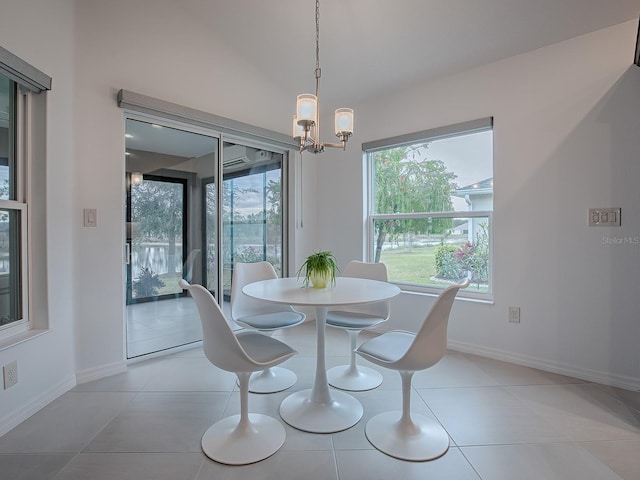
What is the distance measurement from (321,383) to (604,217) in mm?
2235

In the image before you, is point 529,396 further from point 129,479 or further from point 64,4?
point 64,4

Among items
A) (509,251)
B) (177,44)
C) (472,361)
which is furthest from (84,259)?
(509,251)

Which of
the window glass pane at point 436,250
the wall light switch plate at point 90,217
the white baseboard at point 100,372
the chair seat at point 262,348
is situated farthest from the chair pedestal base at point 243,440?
the window glass pane at point 436,250

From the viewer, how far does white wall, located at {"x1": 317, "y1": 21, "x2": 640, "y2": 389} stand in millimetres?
2287

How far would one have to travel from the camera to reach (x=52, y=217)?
7.16ft

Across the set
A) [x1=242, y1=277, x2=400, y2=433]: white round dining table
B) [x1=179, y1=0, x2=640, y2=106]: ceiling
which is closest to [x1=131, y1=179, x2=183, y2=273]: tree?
[x1=242, y1=277, x2=400, y2=433]: white round dining table

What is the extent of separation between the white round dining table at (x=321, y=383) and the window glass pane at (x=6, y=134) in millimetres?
1577

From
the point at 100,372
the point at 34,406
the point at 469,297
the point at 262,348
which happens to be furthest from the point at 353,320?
the point at 34,406

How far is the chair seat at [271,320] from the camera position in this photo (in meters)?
2.35

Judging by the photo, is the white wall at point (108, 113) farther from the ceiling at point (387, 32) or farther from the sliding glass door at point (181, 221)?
the ceiling at point (387, 32)

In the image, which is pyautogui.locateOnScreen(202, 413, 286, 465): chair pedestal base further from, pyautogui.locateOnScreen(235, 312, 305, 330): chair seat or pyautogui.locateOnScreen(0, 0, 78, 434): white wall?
pyautogui.locateOnScreen(0, 0, 78, 434): white wall

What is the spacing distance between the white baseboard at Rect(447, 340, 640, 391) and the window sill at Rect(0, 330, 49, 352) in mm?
3125

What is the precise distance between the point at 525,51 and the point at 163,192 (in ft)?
10.4

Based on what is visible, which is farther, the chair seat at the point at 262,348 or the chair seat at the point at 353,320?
the chair seat at the point at 353,320
